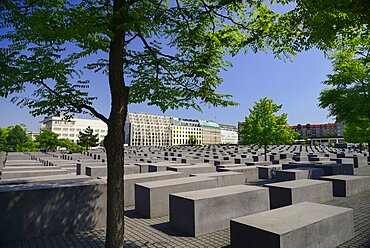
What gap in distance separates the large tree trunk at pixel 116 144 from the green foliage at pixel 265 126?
22.5 metres

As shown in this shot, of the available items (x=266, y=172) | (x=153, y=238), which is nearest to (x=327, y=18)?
(x=153, y=238)

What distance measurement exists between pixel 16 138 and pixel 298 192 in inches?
2420

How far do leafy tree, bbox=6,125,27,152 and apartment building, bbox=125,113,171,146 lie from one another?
3557 inches

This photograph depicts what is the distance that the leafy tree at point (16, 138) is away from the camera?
172 feet

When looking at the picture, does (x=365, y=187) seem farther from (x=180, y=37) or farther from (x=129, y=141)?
(x=129, y=141)

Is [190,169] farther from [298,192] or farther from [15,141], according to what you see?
[15,141]

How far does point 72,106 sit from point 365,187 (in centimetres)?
1325

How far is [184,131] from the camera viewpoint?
180 m

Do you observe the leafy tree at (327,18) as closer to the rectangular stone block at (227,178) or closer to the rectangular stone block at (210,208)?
the rectangular stone block at (210,208)

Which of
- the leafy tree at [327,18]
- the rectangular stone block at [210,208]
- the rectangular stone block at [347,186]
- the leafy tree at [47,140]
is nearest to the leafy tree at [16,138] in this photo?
the leafy tree at [47,140]

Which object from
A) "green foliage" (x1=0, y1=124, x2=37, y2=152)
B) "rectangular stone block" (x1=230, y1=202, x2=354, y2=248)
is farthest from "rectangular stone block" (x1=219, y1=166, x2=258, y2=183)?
"green foliage" (x1=0, y1=124, x2=37, y2=152)

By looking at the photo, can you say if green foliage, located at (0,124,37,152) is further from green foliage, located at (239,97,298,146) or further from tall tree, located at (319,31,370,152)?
tall tree, located at (319,31,370,152)

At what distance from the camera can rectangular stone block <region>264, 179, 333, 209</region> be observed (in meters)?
8.68

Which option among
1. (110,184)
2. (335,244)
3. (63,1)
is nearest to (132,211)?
(110,184)
